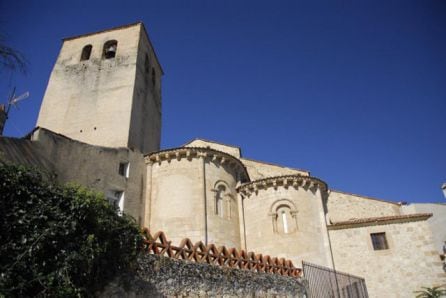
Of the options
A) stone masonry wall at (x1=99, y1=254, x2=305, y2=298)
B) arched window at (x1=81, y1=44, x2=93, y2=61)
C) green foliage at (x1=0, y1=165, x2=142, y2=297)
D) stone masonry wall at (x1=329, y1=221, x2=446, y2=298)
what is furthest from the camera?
arched window at (x1=81, y1=44, x2=93, y2=61)

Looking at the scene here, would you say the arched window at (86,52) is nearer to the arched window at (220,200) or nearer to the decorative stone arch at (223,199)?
the decorative stone arch at (223,199)

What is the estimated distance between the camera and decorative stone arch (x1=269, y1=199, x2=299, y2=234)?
1809 centimetres

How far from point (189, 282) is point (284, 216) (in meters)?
9.78

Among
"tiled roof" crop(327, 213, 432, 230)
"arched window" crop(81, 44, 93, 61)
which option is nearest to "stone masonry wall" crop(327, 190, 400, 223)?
"tiled roof" crop(327, 213, 432, 230)

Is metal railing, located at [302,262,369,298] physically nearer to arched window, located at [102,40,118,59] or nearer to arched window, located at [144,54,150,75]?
arched window, located at [144,54,150,75]

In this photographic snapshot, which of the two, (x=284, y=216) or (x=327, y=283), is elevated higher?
(x=284, y=216)

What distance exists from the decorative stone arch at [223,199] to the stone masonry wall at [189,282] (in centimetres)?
592

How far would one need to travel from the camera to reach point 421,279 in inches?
668

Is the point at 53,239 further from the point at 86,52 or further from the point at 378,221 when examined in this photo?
→ the point at 86,52

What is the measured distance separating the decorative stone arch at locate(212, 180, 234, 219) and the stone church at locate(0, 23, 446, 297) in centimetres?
5

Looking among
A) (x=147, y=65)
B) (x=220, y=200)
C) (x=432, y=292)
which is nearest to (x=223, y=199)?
(x=220, y=200)

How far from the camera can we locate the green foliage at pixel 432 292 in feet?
52.9

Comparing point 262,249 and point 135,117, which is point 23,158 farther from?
point 262,249

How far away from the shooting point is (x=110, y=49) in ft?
78.3
